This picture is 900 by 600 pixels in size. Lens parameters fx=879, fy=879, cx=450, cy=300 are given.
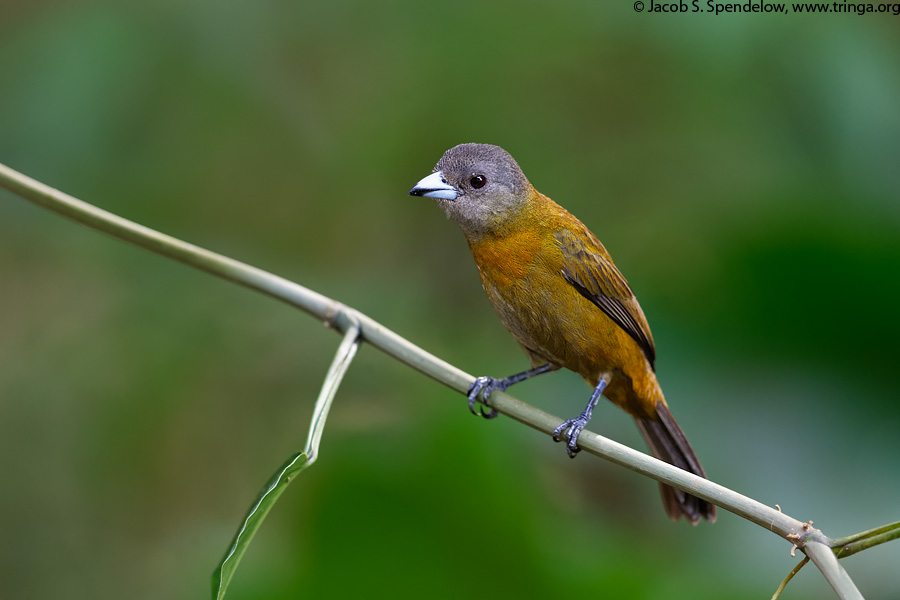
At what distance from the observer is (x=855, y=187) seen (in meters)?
3.23

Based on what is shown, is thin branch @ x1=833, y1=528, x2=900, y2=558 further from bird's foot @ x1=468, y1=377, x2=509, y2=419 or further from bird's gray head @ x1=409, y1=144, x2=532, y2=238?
bird's gray head @ x1=409, y1=144, x2=532, y2=238

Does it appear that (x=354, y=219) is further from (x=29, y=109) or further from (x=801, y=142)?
(x=801, y=142)

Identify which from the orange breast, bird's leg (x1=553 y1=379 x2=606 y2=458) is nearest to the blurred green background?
bird's leg (x1=553 y1=379 x2=606 y2=458)

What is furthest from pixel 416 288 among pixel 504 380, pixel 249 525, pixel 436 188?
pixel 249 525

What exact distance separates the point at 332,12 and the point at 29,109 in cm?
158

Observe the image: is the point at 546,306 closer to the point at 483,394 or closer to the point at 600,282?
the point at 600,282

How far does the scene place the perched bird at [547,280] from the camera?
2812 mm

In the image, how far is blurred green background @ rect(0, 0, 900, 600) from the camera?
2.77 m

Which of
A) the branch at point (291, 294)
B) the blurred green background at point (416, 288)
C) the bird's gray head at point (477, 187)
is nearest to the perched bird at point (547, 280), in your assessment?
the bird's gray head at point (477, 187)

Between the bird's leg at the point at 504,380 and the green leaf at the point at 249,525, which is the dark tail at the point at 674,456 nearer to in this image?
the bird's leg at the point at 504,380

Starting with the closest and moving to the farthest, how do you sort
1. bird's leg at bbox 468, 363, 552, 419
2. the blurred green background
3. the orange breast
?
1. the blurred green background
2. the orange breast
3. bird's leg at bbox 468, 363, 552, 419

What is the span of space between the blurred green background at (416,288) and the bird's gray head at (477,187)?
627 mm

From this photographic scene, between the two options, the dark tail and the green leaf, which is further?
the dark tail

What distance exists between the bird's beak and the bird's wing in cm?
42
